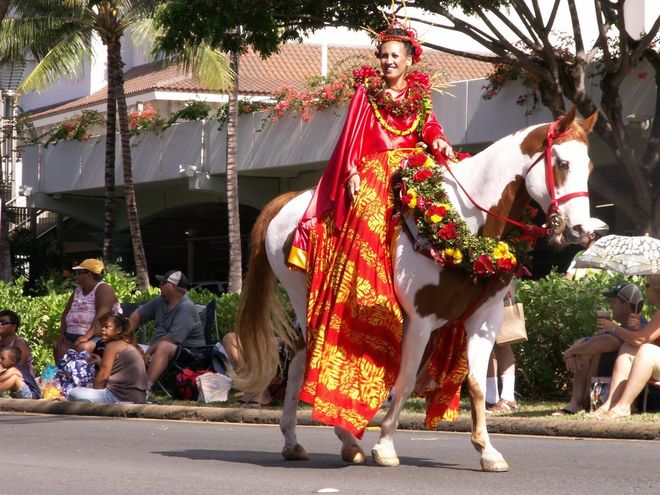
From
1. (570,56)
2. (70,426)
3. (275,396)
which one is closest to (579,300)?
(275,396)

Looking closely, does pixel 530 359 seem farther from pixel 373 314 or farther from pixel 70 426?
pixel 373 314

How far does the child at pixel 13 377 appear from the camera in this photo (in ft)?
50.2

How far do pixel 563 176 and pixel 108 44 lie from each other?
915 inches

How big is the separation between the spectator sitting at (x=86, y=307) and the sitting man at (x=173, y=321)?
40cm

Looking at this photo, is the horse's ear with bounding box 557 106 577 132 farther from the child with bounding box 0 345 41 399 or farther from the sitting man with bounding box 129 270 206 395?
the child with bounding box 0 345 41 399

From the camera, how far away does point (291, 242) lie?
884 centimetres

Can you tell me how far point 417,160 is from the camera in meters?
8.16

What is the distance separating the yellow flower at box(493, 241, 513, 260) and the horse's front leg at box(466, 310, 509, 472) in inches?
17.9

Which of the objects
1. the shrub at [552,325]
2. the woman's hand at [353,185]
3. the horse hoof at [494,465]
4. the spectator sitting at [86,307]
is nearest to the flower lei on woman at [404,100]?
the woman's hand at [353,185]

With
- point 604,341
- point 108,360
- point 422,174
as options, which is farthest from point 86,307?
point 422,174

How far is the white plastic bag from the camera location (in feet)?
48.1

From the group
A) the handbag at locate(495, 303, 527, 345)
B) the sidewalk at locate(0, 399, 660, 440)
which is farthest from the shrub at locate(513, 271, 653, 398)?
the sidewalk at locate(0, 399, 660, 440)

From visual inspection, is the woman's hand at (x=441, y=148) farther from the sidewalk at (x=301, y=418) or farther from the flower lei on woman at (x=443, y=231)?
the sidewalk at (x=301, y=418)

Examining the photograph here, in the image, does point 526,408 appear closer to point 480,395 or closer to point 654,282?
point 654,282
